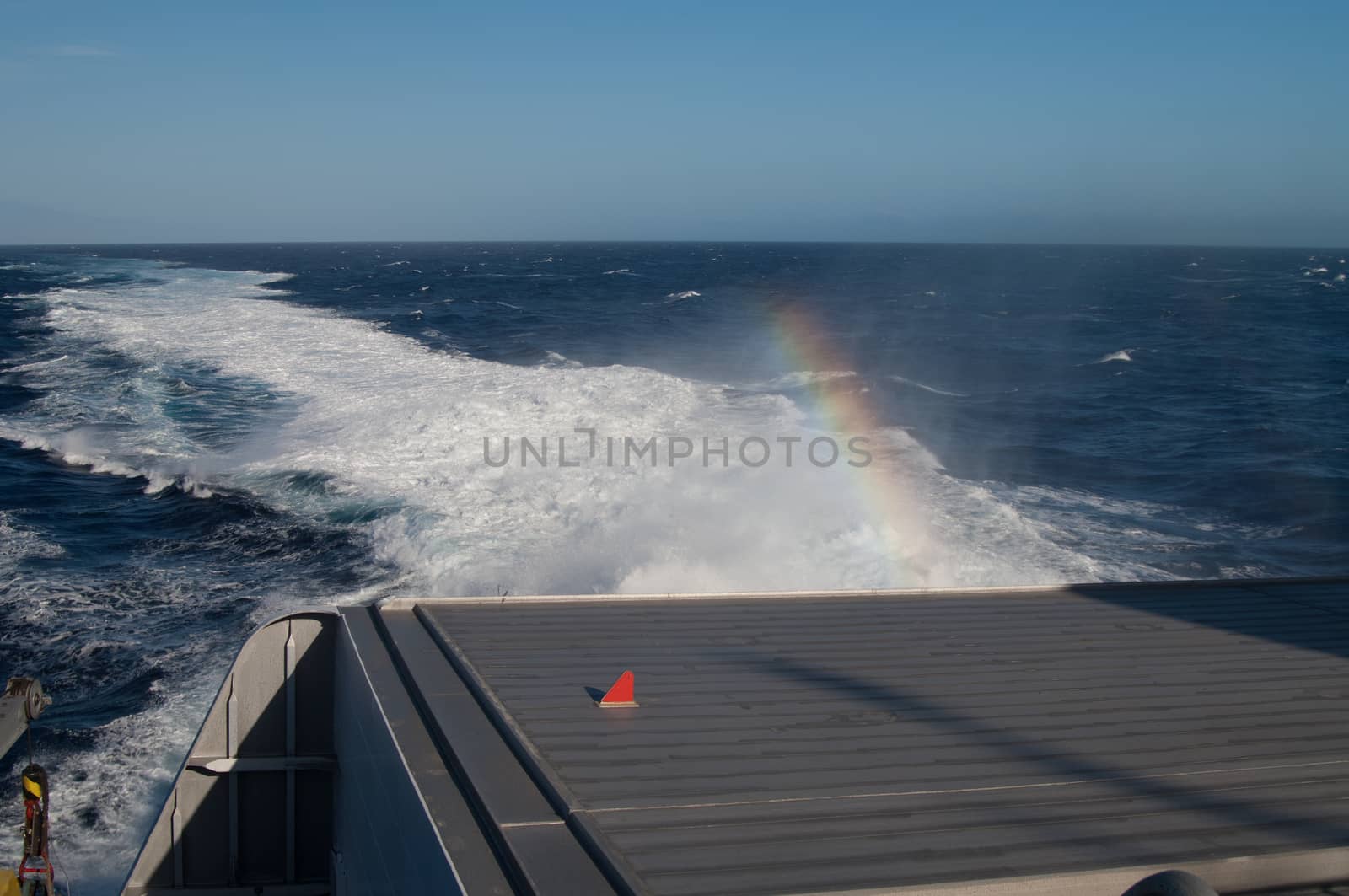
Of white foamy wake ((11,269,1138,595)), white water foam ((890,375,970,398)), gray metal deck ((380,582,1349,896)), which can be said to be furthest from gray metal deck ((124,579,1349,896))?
white water foam ((890,375,970,398))

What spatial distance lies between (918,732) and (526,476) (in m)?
11.7

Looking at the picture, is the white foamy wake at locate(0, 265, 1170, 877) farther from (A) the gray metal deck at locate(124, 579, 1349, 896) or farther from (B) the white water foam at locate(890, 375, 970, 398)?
(B) the white water foam at locate(890, 375, 970, 398)

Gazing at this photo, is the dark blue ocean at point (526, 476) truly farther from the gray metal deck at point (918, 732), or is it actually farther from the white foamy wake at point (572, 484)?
the gray metal deck at point (918, 732)

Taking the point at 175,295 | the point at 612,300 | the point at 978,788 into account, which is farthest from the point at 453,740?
the point at 612,300

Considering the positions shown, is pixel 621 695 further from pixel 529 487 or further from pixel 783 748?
pixel 529 487

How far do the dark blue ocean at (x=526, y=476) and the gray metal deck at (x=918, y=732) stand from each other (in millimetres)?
4190

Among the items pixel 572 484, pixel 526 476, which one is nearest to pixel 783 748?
pixel 572 484

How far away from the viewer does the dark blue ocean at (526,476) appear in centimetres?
1180

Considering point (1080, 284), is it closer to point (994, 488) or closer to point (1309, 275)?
point (1309, 275)

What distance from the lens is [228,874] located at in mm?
7191

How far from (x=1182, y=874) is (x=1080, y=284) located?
9135cm

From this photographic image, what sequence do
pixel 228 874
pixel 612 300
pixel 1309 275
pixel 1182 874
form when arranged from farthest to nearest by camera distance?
pixel 1309 275
pixel 612 300
pixel 228 874
pixel 1182 874

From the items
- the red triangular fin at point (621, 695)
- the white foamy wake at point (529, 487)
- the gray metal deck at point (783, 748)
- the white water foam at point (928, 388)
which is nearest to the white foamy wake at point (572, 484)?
the white foamy wake at point (529, 487)

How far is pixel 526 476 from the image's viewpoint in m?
16.7
